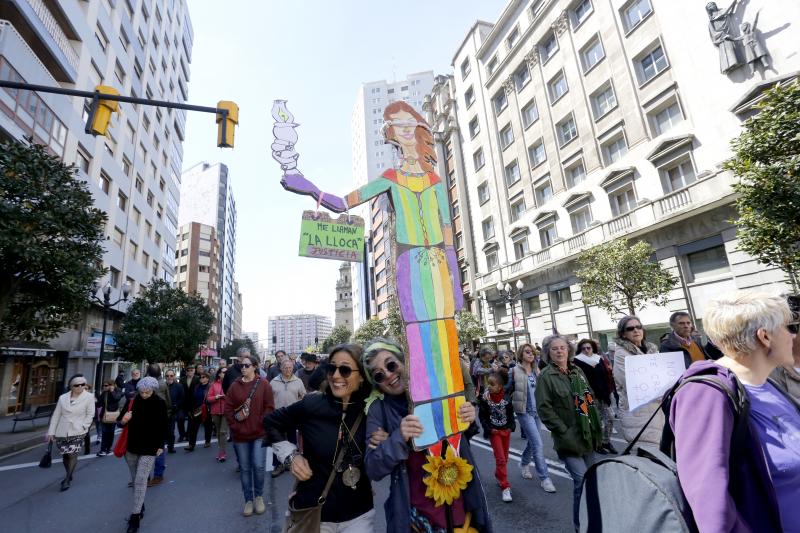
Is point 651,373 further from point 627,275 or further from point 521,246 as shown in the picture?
point 521,246

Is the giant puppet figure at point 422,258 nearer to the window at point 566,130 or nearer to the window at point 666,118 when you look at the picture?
the window at point 666,118

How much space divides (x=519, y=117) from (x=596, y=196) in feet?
29.9

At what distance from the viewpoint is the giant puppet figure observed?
251 centimetres

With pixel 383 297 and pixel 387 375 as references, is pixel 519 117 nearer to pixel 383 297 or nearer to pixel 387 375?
pixel 387 375

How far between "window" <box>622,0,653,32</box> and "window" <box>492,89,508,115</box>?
9.27m

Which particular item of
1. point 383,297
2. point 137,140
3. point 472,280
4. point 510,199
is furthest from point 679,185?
point 383,297

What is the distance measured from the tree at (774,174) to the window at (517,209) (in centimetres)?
1643

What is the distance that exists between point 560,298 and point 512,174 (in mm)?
9607

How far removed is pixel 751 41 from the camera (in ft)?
46.2

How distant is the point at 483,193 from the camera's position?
30453 millimetres

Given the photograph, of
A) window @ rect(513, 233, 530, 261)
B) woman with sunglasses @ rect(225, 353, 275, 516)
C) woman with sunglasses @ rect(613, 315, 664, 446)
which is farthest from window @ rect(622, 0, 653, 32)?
woman with sunglasses @ rect(225, 353, 275, 516)

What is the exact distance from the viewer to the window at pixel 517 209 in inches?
1029

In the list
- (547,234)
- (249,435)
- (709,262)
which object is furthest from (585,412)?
(547,234)

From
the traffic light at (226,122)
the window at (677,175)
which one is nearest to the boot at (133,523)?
the traffic light at (226,122)
